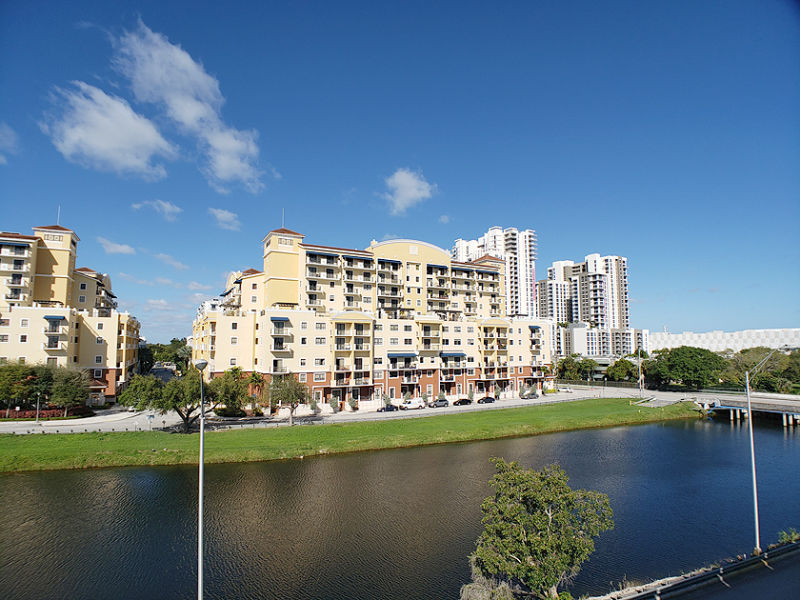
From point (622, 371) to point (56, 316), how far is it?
A: 83909 millimetres

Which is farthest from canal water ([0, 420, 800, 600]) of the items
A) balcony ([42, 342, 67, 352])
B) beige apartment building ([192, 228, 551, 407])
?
balcony ([42, 342, 67, 352])

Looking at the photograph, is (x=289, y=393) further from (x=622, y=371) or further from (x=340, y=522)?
(x=622, y=371)

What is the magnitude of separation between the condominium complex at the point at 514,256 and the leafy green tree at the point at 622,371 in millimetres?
45985

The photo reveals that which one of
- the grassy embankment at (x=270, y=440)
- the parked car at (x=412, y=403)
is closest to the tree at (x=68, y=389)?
the grassy embankment at (x=270, y=440)

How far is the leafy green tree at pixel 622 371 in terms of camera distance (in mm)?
79250

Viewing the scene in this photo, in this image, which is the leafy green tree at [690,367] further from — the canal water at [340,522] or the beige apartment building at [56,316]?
the beige apartment building at [56,316]

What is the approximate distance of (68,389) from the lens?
40.1 metres

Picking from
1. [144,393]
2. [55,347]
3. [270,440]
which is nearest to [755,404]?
[270,440]

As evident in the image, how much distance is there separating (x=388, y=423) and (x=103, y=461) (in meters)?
22.5

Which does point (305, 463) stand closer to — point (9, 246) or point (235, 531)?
point (235, 531)

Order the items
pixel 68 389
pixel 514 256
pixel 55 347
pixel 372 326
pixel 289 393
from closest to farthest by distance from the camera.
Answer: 1. pixel 289 393
2. pixel 68 389
3. pixel 55 347
4. pixel 372 326
5. pixel 514 256

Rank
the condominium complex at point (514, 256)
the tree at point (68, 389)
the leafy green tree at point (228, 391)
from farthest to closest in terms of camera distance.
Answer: the condominium complex at point (514, 256), the tree at point (68, 389), the leafy green tree at point (228, 391)

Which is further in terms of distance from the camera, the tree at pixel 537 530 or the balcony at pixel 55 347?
the balcony at pixel 55 347

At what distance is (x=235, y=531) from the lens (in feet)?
66.6
